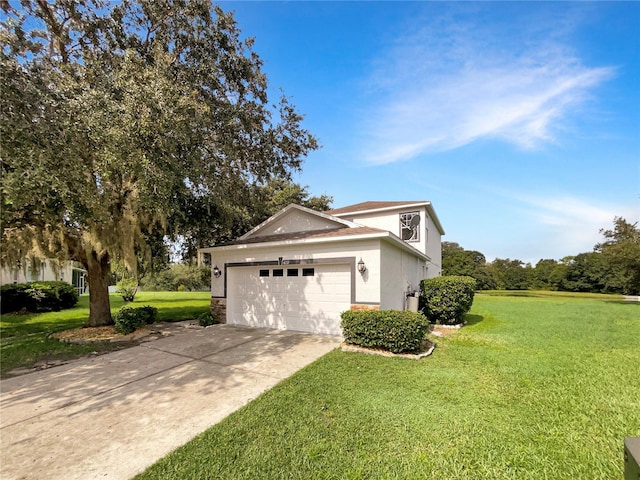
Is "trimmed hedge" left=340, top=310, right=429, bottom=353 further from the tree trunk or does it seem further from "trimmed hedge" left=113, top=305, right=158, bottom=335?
the tree trunk

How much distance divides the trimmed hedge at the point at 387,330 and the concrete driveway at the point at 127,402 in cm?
80

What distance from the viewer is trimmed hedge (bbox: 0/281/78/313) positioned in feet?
46.7

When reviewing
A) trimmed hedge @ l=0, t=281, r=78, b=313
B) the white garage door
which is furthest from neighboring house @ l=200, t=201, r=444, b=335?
trimmed hedge @ l=0, t=281, r=78, b=313

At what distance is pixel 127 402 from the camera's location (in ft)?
13.6

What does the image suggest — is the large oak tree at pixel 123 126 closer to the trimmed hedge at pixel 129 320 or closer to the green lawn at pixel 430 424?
the trimmed hedge at pixel 129 320

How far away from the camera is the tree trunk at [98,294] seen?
9.00 m

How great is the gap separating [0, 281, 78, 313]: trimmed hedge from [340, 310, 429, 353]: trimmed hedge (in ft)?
54.4

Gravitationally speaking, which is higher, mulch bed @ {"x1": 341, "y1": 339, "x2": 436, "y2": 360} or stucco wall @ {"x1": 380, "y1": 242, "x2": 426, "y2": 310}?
stucco wall @ {"x1": 380, "y1": 242, "x2": 426, "y2": 310}

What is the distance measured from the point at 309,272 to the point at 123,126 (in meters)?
5.62

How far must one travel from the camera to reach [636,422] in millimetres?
3475

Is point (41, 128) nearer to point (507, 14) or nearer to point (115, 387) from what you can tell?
point (115, 387)

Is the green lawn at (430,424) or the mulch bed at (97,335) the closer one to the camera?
the green lawn at (430,424)

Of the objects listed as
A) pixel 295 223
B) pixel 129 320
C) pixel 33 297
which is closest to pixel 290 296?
pixel 295 223

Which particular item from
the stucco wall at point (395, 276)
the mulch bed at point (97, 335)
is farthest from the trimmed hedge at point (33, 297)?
the stucco wall at point (395, 276)
